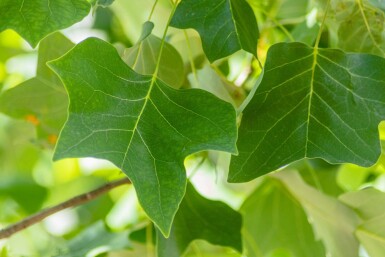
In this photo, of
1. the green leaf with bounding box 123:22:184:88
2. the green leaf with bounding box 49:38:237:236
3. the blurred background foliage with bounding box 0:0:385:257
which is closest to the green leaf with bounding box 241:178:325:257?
the blurred background foliage with bounding box 0:0:385:257

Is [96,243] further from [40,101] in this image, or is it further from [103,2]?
[103,2]

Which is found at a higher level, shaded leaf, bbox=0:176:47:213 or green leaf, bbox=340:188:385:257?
green leaf, bbox=340:188:385:257

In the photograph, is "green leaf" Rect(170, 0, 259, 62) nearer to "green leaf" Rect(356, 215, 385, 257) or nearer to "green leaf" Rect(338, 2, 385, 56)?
"green leaf" Rect(338, 2, 385, 56)

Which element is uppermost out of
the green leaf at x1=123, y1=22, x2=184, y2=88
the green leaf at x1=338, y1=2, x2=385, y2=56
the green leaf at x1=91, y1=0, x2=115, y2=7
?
the green leaf at x1=91, y1=0, x2=115, y2=7

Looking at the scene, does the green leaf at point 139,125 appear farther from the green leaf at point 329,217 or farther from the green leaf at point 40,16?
the green leaf at point 329,217

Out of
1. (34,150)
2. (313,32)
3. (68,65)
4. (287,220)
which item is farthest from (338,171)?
(68,65)

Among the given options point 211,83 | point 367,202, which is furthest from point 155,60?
point 367,202
